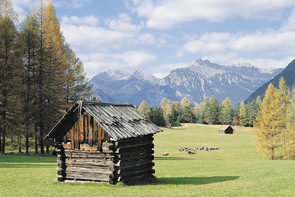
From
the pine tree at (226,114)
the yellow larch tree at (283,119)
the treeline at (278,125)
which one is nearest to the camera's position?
the treeline at (278,125)

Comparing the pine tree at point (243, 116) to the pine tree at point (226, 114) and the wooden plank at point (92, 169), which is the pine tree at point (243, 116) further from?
the wooden plank at point (92, 169)

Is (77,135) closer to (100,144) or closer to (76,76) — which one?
(100,144)

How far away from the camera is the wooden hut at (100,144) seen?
16.5 meters

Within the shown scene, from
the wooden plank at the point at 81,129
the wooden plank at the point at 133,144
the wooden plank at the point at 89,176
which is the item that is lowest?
the wooden plank at the point at 89,176

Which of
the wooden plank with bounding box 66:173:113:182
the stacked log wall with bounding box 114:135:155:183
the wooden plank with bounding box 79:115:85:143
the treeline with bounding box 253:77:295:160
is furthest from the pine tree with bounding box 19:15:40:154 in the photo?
the treeline with bounding box 253:77:295:160

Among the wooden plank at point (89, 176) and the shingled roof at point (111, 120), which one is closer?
the shingled roof at point (111, 120)

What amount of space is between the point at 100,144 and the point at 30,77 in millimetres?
27124

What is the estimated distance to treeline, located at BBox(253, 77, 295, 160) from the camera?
41125mm

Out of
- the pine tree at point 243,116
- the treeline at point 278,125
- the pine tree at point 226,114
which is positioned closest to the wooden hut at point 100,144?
the treeline at point 278,125

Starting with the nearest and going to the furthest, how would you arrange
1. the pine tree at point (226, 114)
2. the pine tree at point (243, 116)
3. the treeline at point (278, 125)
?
the treeline at point (278, 125) < the pine tree at point (243, 116) < the pine tree at point (226, 114)

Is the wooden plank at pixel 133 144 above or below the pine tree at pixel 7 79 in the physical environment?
below

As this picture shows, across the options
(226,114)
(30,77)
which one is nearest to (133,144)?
(30,77)

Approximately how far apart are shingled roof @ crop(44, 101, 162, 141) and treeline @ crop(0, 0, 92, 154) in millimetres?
20577

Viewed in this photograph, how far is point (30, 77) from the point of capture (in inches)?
1547
